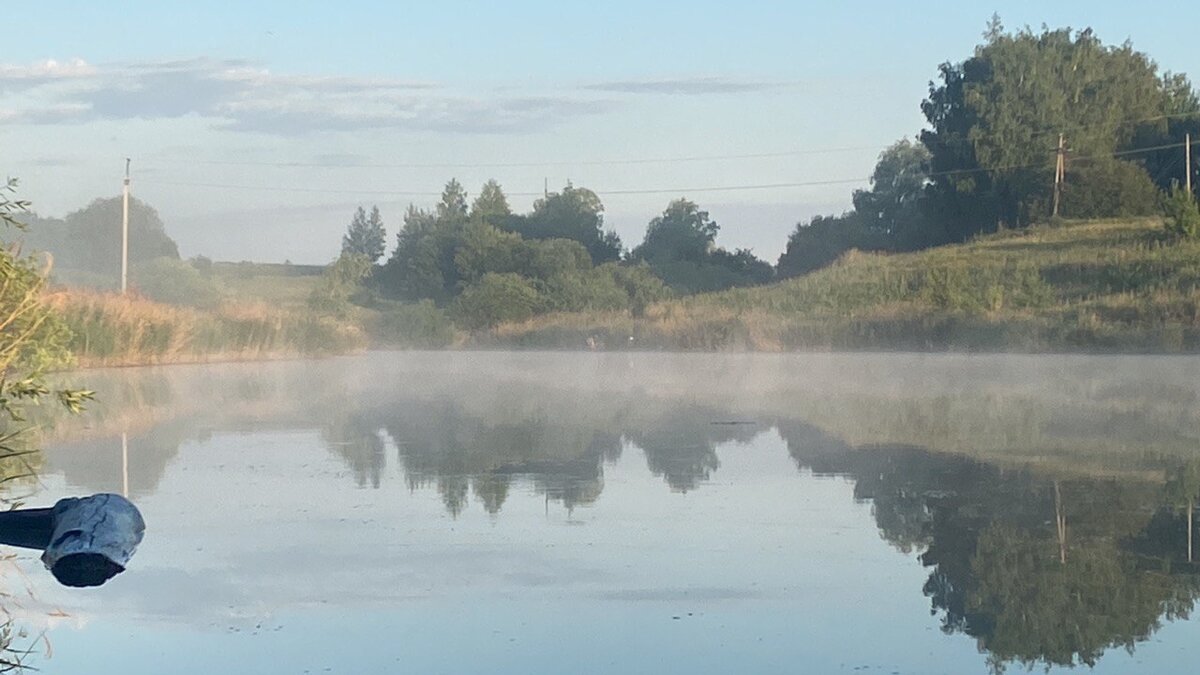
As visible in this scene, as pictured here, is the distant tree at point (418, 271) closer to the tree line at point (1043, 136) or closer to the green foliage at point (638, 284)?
the green foliage at point (638, 284)

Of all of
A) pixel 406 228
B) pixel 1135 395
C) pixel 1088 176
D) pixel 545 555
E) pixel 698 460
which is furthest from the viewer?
pixel 406 228

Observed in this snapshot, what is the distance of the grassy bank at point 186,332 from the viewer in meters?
33.3

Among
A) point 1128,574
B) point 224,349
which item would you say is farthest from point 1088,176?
point 1128,574

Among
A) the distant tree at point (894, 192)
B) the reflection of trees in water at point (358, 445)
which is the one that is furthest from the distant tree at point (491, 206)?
the reflection of trees in water at point (358, 445)

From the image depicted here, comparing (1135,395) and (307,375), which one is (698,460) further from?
(307,375)

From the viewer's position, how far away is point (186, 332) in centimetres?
3806

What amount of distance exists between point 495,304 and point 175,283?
584 inches

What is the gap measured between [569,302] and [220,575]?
182 feet

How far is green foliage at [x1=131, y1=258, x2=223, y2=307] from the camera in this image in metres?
47.9

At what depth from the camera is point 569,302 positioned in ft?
210

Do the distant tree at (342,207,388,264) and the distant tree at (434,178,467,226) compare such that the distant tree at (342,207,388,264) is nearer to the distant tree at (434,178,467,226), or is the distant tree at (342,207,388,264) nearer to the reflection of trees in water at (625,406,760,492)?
the distant tree at (434,178,467,226)

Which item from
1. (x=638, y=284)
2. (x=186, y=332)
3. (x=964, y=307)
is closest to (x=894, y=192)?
(x=638, y=284)

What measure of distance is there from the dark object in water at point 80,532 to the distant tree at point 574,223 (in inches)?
2794

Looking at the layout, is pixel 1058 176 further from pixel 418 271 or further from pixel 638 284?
pixel 418 271
